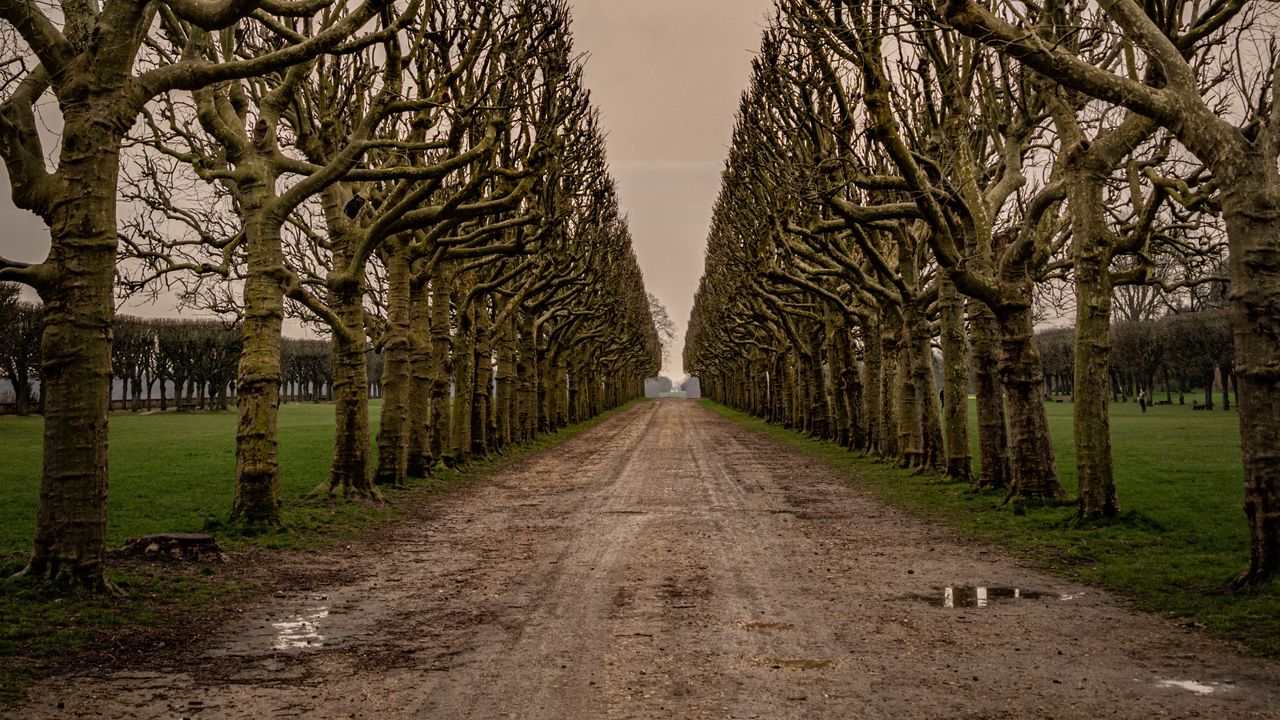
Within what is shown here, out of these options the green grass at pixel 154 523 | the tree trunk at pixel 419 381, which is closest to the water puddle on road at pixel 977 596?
the green grass at pixel 154 523

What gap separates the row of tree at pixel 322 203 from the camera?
8992 millimetres

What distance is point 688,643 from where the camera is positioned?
23.2ft

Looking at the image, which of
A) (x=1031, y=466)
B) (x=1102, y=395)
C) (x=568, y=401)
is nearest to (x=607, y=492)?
(x=1031, y=466)

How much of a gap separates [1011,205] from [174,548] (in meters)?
22.2

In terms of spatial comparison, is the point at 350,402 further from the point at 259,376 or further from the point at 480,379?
the point at 480,379

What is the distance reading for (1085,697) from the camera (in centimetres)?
567

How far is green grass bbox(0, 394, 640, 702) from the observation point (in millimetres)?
7277

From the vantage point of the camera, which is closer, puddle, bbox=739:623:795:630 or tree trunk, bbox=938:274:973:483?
puddle, bbox=739:623:795:630

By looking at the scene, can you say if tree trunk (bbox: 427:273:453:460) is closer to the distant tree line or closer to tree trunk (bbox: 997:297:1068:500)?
tree trunk (bbox: 997:297:1068:500)

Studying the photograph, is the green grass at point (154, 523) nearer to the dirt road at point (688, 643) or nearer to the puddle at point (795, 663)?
the dirt road at point (688, 643)

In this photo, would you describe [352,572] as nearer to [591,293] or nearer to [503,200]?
[503,200]

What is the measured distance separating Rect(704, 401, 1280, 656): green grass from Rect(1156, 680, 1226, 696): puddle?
1132 millimetres

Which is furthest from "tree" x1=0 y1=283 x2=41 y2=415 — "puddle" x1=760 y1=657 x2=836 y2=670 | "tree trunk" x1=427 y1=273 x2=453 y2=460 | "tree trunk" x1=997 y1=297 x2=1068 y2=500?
"puddle" x1=760 y1=657 x2=836 y2=670

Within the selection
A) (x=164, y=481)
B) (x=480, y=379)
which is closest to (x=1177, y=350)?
(x=480, y=379)
